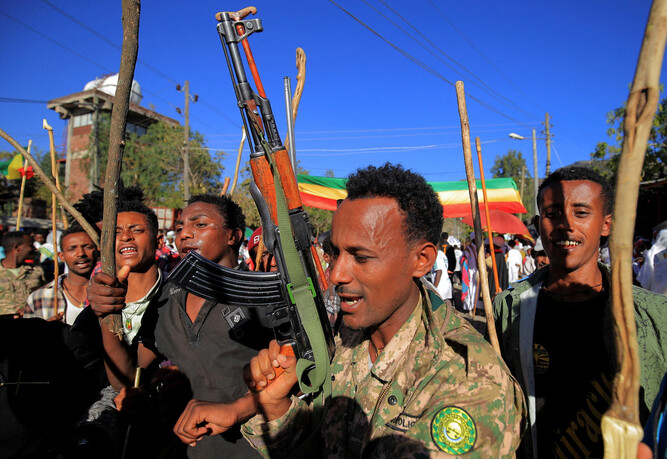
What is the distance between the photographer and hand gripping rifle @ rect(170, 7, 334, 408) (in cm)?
153

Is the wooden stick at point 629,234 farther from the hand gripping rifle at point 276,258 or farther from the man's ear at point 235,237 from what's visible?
the man's ear at point 235,237

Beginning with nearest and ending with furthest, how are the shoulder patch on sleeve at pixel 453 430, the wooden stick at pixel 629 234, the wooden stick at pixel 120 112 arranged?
the wooden stick at pixel 629 234 < the shoulder patch on sleeve at pixel 453 430 < the wooden stick at pixel 120 112

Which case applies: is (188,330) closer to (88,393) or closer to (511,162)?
(88,393)

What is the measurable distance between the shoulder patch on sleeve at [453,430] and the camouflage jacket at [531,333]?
66 cm

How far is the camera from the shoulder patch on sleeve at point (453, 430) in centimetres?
122

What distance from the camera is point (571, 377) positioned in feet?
6.23

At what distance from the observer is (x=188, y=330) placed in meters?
2.50

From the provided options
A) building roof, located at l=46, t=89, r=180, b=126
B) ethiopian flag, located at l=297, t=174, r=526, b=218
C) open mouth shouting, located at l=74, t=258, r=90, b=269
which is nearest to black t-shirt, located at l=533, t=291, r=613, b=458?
open mouth shouting, located at l=74, t=258, r=90, b=269

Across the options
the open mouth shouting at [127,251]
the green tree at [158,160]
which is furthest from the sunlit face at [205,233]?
the green tree at [158,160]

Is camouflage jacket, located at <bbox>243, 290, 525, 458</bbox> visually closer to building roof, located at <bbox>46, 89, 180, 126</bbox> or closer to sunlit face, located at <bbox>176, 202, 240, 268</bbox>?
sunlit face, located at <bbox>176, 202, 240, 268</bbox>

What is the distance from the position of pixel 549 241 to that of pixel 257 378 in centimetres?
168

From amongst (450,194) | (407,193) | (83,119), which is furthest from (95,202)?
(83,119)

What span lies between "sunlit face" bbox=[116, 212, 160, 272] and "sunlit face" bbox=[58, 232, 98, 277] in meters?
1.20

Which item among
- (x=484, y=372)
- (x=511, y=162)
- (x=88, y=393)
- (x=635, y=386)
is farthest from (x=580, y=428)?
(x=511, y=162)
